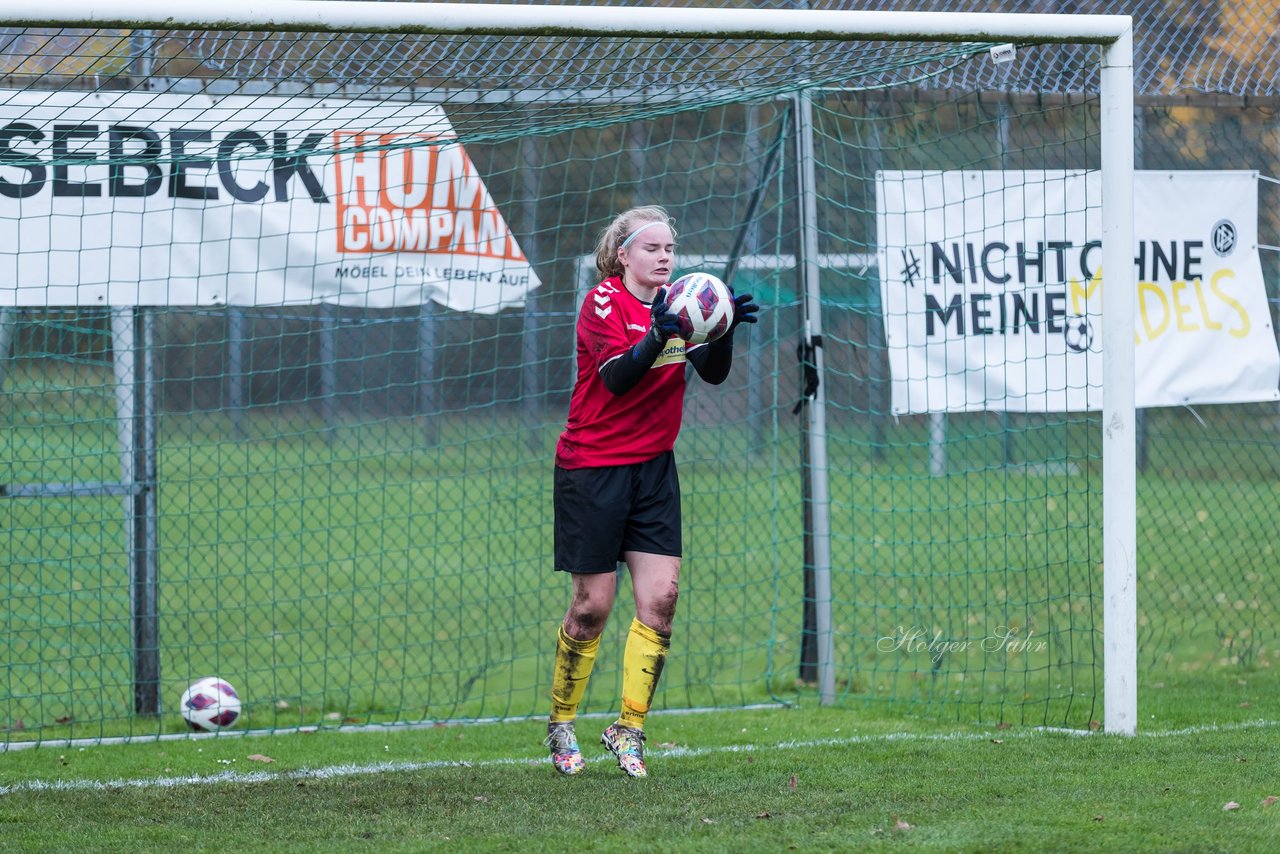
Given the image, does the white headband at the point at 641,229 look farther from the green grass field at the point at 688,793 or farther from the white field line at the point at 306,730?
the white field line at the point at 306,730

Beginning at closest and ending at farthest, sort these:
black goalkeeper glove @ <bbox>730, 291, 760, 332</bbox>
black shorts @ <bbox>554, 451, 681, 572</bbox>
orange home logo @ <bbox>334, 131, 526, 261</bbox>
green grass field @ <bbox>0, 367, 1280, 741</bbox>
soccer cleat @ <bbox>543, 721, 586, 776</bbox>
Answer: black goalkeeper glove @ <bbox>730, 291, 760, 332</bbox> → black shorts @ <bbox>554, 451, 681, 572</bbox> → soccer cleat @ <bbox>543, 721, 586, 776</bbox> → orange home logo @ <bbox>334, 131, 526, 261</bbox> → green grass field @ <bbox>0, 367, 1280, 741</bbox>

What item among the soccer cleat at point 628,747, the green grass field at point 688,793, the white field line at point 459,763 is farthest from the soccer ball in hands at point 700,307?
the white field line at point 459,763

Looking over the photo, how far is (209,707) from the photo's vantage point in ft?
19.2

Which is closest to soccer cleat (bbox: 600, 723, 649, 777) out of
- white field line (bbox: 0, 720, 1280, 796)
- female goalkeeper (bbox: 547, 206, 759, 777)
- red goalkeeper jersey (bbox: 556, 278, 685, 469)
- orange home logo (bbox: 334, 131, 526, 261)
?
female goalkeeper (bbox: 547, 206, 759, 777)

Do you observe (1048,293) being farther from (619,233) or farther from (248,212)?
(248,212)

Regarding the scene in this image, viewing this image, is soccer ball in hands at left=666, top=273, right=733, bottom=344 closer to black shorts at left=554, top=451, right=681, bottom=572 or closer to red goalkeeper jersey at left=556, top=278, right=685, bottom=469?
red goalkeeper jersey at left=556, top=278, right=685, bottom=469

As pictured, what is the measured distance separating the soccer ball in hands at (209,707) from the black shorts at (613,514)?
2.09 metres

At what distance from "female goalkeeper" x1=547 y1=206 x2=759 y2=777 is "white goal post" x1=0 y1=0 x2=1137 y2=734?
0.67m

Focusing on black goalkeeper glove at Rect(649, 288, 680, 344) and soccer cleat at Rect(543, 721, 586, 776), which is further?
soccer cleat at Rect(543, 721, 586, 776)

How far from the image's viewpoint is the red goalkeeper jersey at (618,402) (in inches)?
176

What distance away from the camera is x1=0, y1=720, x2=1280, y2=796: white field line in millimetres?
4727

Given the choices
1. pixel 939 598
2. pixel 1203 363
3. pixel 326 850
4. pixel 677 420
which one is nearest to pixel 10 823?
pixel 326 850

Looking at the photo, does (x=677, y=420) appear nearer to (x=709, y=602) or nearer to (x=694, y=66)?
(x=694, y=66)

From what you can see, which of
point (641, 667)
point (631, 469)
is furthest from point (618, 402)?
point (641, 667)
